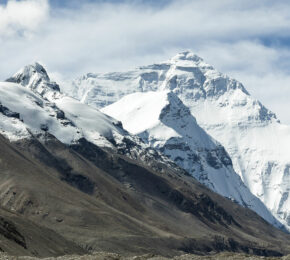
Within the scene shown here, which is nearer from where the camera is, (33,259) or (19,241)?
(33,259)

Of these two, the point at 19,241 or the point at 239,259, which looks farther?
the point at 19,241

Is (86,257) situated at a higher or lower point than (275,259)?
lower

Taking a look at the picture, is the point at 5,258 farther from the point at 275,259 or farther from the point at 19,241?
the point at 19,241

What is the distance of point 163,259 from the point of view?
262 ft

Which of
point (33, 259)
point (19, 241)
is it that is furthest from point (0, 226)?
point (33, 259)

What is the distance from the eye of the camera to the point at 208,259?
271 feet

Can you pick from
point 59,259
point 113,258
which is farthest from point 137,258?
point 59,259

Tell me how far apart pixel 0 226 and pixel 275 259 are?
120 m

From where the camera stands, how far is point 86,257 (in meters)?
79.9

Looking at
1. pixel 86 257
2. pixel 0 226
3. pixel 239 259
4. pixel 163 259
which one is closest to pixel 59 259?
pixel 86 257

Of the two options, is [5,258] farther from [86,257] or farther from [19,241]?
[19,241]

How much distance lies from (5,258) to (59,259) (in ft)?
16.1

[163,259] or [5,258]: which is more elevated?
[163,259]

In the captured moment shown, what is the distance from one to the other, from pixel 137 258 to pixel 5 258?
12.1 m
